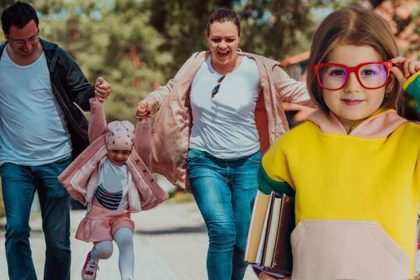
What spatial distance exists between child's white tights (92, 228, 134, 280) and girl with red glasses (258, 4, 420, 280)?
3.68 meters

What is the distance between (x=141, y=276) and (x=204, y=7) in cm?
1812

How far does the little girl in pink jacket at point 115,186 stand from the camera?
7.06m

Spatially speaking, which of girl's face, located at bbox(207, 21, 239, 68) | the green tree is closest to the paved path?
girl's face, located at bbox(207, 21, 239, 68)

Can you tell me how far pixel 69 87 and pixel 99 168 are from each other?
0.64 meters

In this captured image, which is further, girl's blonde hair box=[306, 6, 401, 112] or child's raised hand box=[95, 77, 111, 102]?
child's raised hand box=[95, 77, 111, 102]

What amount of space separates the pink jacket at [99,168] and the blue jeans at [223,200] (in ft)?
1.46

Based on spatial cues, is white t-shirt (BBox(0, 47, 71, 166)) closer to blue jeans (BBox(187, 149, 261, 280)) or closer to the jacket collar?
blue jeans (BBox(187, 149, 261, 280))

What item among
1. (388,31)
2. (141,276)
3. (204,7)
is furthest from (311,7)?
(388,31)

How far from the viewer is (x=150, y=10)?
3044 cm

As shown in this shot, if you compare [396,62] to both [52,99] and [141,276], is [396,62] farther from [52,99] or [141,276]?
[141,276]

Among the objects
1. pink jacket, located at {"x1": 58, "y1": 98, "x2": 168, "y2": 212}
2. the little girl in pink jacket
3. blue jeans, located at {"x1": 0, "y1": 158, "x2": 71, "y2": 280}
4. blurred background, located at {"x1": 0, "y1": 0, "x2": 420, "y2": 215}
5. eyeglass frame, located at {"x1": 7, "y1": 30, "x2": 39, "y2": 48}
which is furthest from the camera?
blurred background, located at {"x1": 0, "y1": 0, "x2": 420, "y2": 215}

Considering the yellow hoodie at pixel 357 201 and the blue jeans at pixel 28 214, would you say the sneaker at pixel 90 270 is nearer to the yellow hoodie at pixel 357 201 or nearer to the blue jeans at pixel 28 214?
the blue jeans at pixel 28 214

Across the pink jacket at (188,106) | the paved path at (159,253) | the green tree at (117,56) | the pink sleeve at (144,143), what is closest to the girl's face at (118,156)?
the pink sleeve at (144,143)

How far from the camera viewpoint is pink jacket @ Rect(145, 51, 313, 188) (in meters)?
6.76
